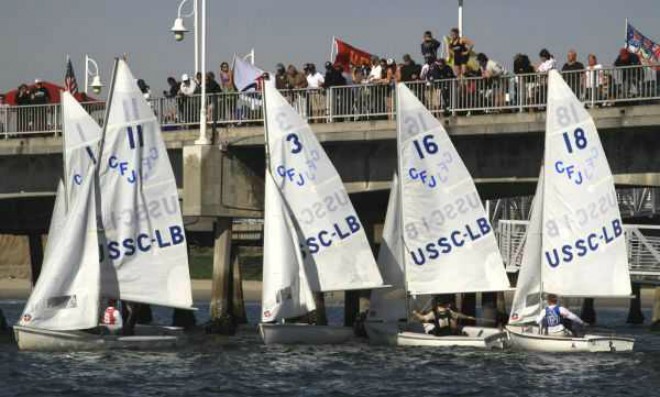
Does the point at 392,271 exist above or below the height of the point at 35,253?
below

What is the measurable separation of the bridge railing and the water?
779cm

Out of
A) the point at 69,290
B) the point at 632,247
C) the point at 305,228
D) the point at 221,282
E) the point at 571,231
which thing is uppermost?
the point at 305,228

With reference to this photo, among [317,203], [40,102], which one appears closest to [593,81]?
[317,203]

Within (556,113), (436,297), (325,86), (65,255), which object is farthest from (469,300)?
(65,255)

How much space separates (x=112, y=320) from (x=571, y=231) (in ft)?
44.2

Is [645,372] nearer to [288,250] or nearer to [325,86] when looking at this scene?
[288,250]

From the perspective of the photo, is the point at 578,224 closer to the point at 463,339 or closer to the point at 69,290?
the point at 463,339

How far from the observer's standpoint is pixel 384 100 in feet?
194

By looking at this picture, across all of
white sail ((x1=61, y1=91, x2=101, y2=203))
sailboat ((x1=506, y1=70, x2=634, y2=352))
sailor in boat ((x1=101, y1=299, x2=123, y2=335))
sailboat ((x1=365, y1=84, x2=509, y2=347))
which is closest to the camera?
sailboat ((x1=506, y1=70, x2=634, y2=352))

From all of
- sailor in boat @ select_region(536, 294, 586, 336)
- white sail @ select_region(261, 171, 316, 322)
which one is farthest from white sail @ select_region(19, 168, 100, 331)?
sailor in boat @ select_region(536, 294, 586, 336)

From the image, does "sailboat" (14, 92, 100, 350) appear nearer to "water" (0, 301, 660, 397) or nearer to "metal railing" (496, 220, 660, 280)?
"water" (0, 301, 660, 397)

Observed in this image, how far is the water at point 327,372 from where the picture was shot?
1775 inches

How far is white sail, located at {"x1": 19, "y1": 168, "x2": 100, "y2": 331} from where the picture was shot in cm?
5162

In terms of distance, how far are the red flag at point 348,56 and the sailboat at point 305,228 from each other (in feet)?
21.3
